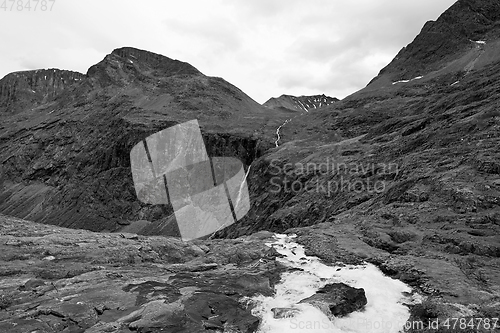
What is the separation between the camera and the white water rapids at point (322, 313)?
13.4 meters

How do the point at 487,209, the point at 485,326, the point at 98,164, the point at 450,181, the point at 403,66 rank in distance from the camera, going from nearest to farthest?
1. the point at 485,326
2. the point at 487,209
3. the point at 450,181
4. the point at 98,164
5. the point at 403,66

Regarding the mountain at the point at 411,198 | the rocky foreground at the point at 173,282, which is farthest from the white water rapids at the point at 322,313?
the mountain at the point at 411,198

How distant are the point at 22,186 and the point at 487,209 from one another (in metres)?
176

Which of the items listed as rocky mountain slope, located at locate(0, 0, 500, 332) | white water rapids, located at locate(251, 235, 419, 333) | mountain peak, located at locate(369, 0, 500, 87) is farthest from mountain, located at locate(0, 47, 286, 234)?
white water rapids, located at locate(251, 235, 419, 333)

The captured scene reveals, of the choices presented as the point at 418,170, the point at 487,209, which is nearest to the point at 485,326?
the point at 487,209

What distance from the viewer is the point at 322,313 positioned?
1403 cm

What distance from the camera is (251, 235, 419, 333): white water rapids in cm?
1344

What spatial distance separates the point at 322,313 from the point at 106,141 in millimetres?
145760

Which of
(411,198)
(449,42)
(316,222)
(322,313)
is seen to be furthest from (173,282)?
(449,42)

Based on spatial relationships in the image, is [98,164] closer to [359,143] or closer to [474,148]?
[359,143]

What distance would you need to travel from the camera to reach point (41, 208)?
129 m

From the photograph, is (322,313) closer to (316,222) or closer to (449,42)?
(316,222)

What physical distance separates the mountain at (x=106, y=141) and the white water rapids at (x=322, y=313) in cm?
7847

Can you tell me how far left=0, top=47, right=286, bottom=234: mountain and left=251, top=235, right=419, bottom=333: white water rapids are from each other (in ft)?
257
